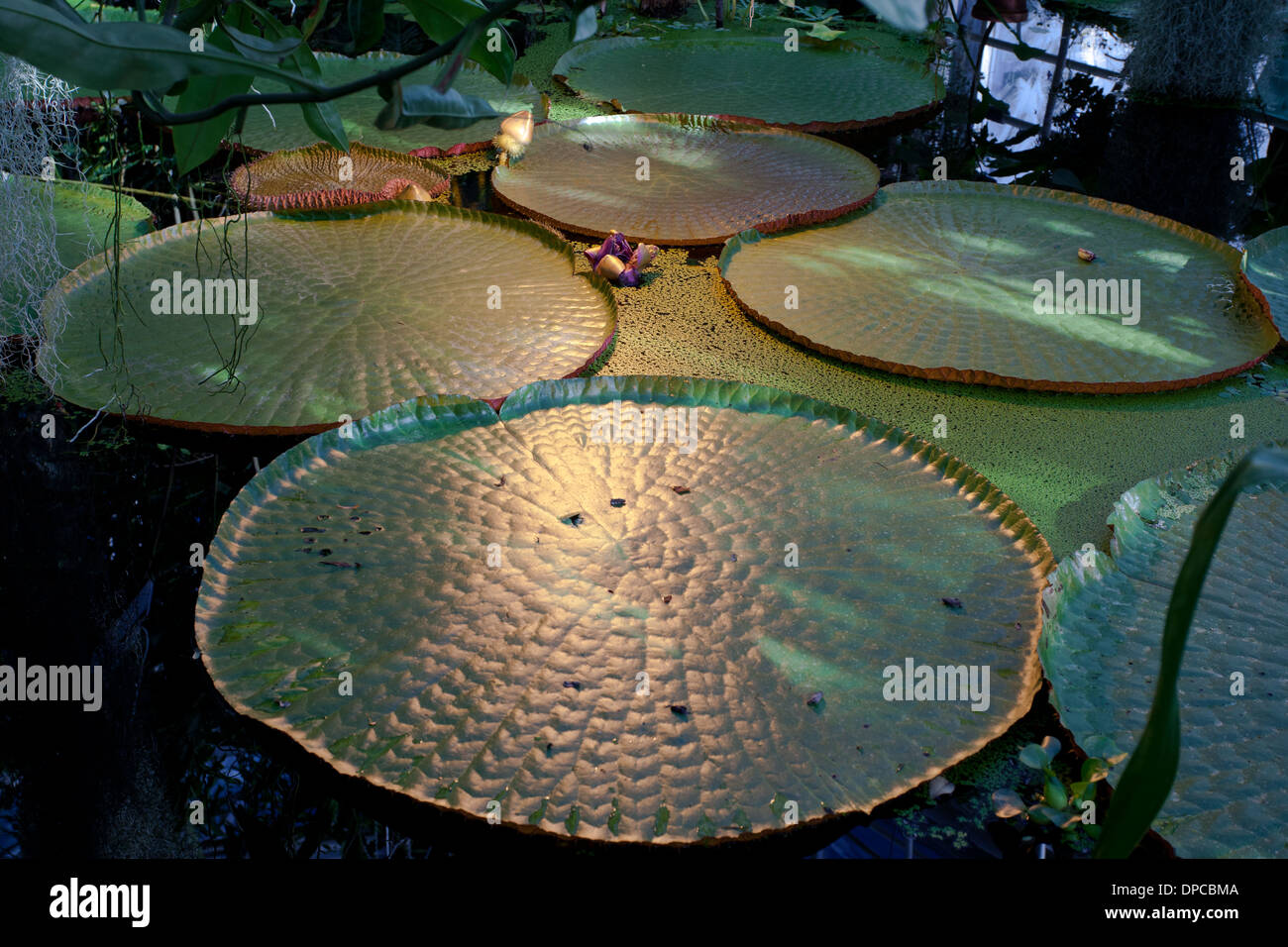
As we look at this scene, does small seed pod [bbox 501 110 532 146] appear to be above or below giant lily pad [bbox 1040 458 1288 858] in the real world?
above

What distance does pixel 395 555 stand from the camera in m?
1.34

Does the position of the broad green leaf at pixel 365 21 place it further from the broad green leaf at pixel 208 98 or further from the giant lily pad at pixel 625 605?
the giant lily pad at pixel 625 605

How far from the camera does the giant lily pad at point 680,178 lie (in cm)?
238

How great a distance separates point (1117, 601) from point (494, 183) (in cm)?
187

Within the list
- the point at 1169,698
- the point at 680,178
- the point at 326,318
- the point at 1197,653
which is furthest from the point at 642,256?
the point at 1169,698

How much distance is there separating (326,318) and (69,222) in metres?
0.81

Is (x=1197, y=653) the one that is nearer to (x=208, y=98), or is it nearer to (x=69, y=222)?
(x=208, y=98)

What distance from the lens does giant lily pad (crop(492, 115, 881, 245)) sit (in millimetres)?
2385
